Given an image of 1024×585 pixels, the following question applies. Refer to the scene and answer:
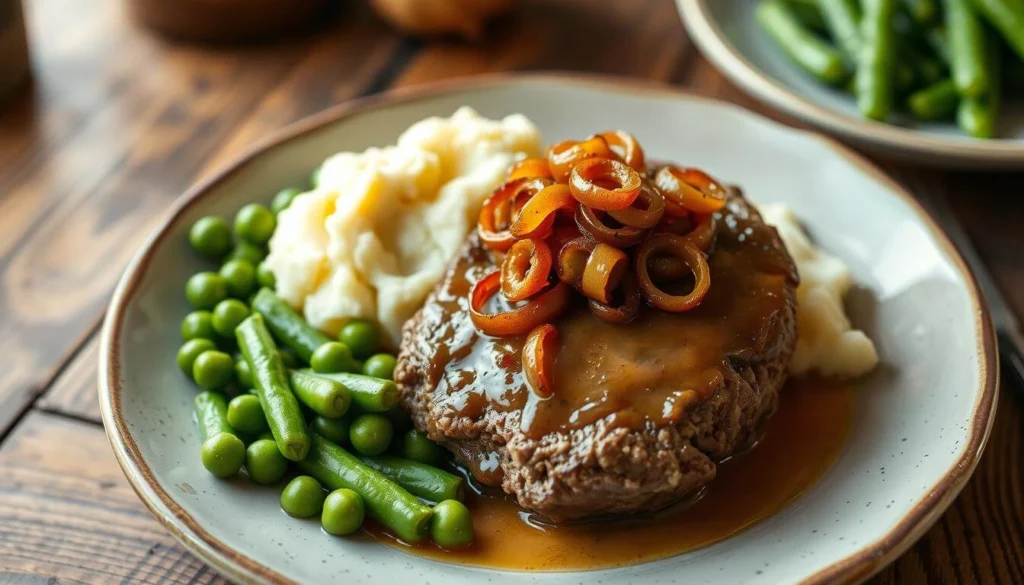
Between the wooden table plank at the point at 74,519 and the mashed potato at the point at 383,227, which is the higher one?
the mashed potato at the point at 383,227

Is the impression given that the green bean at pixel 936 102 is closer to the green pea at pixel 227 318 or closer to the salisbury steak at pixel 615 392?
the salisbury steak at pixel 615 392

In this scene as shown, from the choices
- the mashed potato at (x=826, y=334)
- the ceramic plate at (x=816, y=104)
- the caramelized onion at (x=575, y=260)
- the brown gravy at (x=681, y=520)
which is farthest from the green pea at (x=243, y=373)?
the ceramic plate at (x=816, y=104)

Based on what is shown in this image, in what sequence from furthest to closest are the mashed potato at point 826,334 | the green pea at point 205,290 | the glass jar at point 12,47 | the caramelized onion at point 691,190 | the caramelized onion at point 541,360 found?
the glass jar at point 12,47 → the green pea at point 205,290 → the mashed potato at point 826,334 → the caramelized onion at point 691,190 → the caramelized onion at point 541,360

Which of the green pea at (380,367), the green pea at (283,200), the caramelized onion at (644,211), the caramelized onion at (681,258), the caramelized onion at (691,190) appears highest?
the caramelized onion at (644,211)

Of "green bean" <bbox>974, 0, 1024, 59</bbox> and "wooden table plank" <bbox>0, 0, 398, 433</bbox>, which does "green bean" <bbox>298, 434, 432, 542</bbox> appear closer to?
"wooden table plank" <bbox>0, 0, 398, 433</bbox>

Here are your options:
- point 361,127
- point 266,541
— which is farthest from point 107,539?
point 361,127

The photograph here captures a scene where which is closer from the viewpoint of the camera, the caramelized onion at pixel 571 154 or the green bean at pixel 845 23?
the caramelized onion at pixel 571 154

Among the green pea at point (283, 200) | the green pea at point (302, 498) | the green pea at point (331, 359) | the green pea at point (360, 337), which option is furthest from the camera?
the green pea at point (283, 200)
